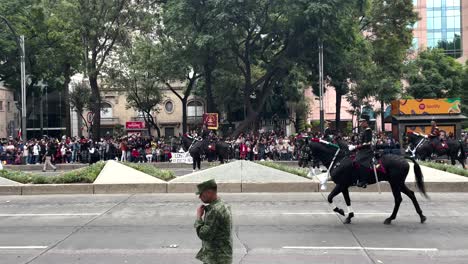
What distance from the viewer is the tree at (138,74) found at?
47219 millimetres

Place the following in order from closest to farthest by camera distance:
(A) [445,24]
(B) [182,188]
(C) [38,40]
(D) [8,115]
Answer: (B) [182,188], (C) [38,40], (D) [8,115], (A) [445,24]

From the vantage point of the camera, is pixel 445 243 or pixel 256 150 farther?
pixel 256 150

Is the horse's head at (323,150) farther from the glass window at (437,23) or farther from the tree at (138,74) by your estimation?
the glass window at (437,23)

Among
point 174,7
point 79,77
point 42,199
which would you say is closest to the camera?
point 42,199

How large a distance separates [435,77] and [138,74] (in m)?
29.4

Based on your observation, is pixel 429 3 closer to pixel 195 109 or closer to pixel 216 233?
pixel 195 109

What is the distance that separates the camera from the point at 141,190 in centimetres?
1739

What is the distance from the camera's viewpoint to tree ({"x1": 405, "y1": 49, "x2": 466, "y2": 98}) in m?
56.5

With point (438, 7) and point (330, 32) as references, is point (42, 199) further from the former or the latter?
point (438, 7)

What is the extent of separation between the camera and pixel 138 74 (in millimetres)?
51125

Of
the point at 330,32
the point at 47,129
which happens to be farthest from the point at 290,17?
the point at 47,129

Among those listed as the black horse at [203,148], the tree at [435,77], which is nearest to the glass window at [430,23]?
the tree at [435,77]

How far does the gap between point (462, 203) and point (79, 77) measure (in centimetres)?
6131

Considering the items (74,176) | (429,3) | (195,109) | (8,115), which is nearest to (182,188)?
(74,176)
